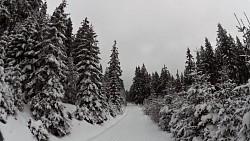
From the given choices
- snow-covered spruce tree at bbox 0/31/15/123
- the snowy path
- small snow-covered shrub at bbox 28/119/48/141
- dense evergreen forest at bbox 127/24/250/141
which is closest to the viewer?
dense evergreen forest at bbox 127/24/250/141

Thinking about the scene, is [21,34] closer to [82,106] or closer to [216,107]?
[82,106]

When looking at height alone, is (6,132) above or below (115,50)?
below

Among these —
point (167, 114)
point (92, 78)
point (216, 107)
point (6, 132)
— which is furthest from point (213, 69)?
point (6, 132)

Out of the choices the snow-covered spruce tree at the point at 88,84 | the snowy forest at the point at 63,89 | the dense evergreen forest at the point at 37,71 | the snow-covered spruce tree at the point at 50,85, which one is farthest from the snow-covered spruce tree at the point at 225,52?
the snow-covered spruce tree at the point at 50,85

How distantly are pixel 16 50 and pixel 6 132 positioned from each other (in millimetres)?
7923

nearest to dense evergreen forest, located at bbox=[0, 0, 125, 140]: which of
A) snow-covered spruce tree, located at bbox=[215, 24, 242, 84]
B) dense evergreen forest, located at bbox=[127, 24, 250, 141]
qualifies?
dense evergreen forest, located at bbox=[127, 24, 250, 141]

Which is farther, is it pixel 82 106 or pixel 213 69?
pixel 213 69

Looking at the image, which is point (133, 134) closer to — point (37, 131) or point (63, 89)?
point (63, 89)

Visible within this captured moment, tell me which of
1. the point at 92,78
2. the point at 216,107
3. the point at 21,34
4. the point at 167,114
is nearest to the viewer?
the point at 216,107

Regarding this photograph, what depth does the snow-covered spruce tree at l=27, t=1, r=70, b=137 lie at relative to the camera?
12.4 meters

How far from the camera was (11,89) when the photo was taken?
1107 centimetres

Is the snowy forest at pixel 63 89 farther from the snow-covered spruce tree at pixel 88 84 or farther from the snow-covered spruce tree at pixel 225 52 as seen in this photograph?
the snow-covered spruce tree at pixel 225 52

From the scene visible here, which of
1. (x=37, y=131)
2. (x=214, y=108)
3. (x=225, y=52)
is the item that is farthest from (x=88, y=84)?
(x=225, y=52)

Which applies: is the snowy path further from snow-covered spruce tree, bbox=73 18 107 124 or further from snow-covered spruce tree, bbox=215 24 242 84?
snow-covered spruce tree, bbox=215 24 242 84
